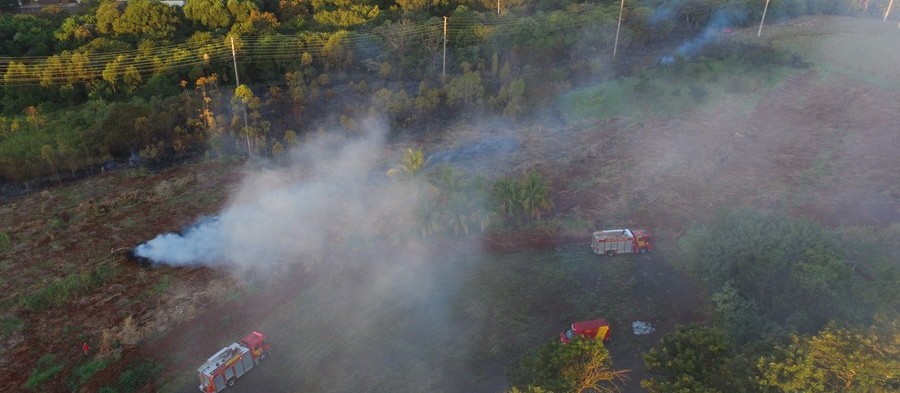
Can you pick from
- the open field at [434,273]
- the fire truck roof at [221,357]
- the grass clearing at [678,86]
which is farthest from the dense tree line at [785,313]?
the grass clearing at [678,86]

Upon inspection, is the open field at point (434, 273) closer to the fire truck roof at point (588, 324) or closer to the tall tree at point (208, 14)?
the fire truck roof at point (588, 324)

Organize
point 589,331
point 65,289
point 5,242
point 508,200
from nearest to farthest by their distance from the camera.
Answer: point 589,331, point 65,289, point 5,242, point 508,200

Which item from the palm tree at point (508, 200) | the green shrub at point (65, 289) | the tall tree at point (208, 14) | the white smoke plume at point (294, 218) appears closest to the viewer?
the green shrub at point (65, 289)

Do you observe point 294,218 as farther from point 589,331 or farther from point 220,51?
point 220,51

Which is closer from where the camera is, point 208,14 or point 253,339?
point 253,339

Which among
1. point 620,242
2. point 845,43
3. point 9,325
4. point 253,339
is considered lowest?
point 9,325

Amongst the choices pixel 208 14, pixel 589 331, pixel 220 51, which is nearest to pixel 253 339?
pixel 589 331
